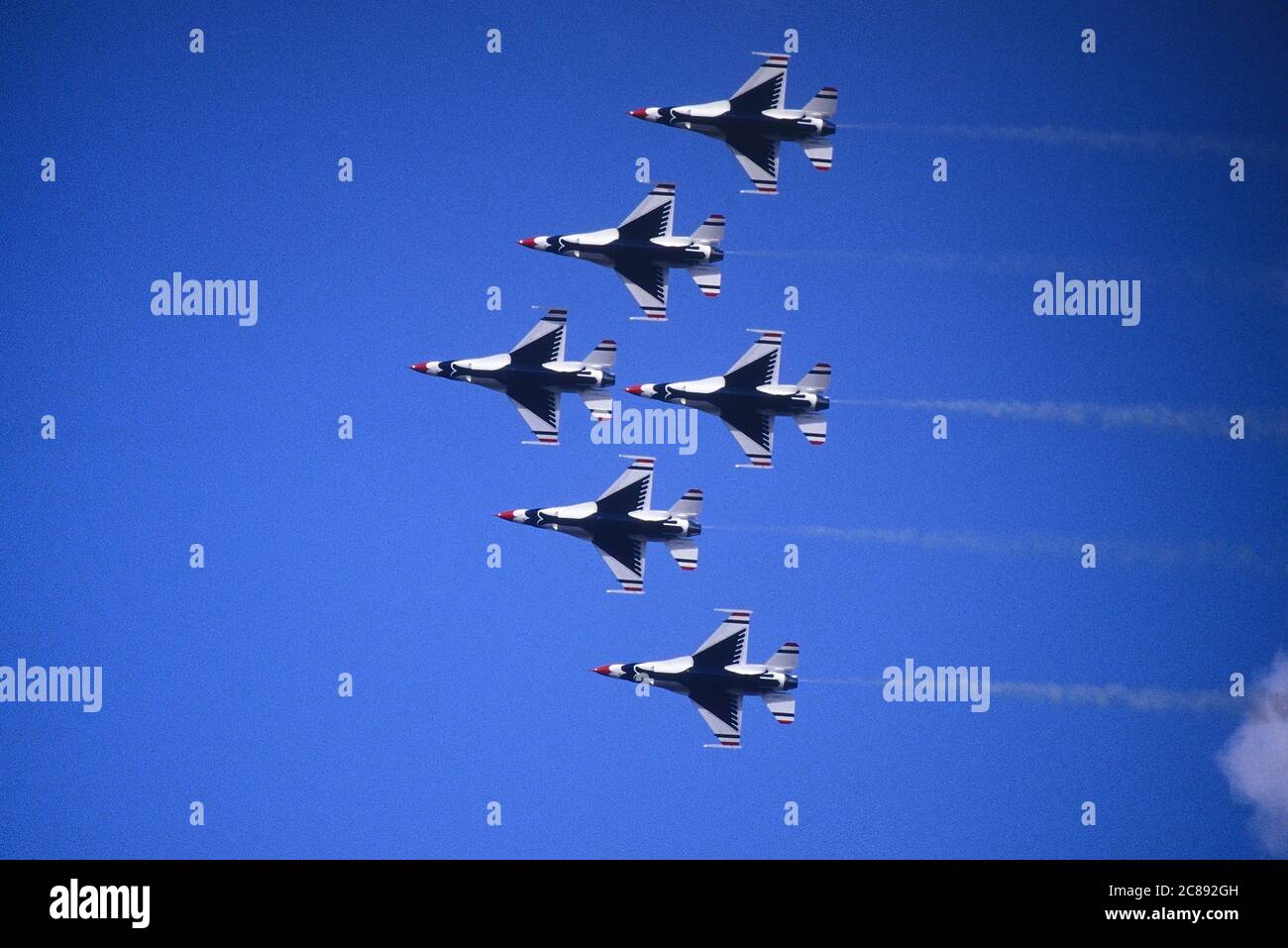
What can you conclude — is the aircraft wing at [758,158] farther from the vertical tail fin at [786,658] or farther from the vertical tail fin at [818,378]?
the vertical tail fin at [786,658]

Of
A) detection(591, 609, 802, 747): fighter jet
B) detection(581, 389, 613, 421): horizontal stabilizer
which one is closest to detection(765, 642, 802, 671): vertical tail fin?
detection(591, 609, 802, 747): fighter jet

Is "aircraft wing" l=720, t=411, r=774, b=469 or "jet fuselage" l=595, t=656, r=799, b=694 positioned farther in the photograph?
"aircraft wing" l=720, t=411, r=774, b=469

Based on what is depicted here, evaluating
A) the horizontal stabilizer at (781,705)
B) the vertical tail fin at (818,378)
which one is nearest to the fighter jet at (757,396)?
the vertical tail fin at (818,378)

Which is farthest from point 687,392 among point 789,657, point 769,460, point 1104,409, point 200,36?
point 200,36

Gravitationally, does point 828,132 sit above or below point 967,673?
above

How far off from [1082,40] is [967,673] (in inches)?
435

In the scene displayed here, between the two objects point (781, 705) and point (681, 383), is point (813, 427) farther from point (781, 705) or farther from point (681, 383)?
point (781, 705)

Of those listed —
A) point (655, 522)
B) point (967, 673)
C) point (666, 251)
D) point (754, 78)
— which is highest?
point (754, 78)

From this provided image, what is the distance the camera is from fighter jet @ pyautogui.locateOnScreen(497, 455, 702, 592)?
3416 centimetres

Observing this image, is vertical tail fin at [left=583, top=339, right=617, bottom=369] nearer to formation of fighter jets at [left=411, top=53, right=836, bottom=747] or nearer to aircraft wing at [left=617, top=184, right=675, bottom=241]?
formation of fighter jets at [left=411, top=53, right=836, bottom=747]

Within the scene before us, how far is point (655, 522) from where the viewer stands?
112ft

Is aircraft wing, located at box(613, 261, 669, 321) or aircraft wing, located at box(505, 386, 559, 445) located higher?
aircraft wing, located at box(613, 261, 669, 321)

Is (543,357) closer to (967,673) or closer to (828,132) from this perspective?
(828,132)

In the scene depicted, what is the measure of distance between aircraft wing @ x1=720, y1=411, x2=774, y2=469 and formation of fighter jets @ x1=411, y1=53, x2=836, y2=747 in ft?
0.06
